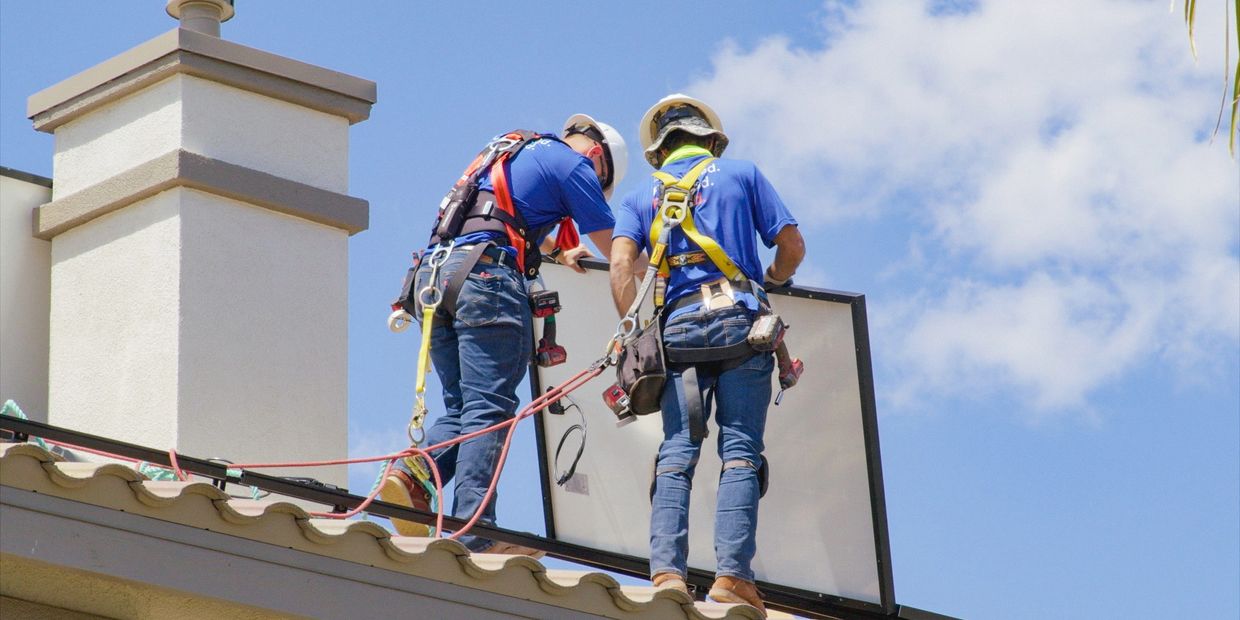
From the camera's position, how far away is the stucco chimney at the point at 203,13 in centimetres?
978

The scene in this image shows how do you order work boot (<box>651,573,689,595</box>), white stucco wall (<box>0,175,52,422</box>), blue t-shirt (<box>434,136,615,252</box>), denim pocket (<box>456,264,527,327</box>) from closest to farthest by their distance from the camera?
work boot (<box>651,573,689,595</box>) < denim pocket (<box>456,264,527,327</box>) < blue t-shirt (<box>434,136,615,252</box>) < white stucco wall (<box>0,175,52,422</box>)

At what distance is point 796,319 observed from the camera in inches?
320

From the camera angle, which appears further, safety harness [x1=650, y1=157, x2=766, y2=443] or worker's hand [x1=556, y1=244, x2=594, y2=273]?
worker's hand [x1=556, y1=244, x2=594, y2=273]

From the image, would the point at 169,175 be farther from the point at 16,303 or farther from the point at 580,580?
the point at 580,580

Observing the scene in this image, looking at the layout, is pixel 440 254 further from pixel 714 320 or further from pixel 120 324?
pixel 120 324

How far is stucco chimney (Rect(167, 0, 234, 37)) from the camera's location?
978 cm

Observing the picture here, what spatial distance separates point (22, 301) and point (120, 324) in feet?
1.87

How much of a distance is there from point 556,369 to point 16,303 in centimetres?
268

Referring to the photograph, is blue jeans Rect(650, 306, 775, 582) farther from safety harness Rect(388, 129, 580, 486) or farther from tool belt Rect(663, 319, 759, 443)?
safety harness Rect(388, 129, 580, 486)

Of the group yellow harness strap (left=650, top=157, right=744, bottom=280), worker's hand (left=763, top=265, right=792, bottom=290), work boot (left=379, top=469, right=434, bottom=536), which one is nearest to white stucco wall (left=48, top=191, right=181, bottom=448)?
work boot (left=379, top=469, right=434, bottom=536)

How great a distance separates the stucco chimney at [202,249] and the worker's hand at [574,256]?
1411 mm

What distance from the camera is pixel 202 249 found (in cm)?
891

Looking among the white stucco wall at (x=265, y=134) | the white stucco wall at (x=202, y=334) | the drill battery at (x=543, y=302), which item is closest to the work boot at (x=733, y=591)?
the drill battery at (x=543, y=302)

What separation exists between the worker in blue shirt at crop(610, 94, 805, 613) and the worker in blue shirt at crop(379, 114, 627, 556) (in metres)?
0.42
